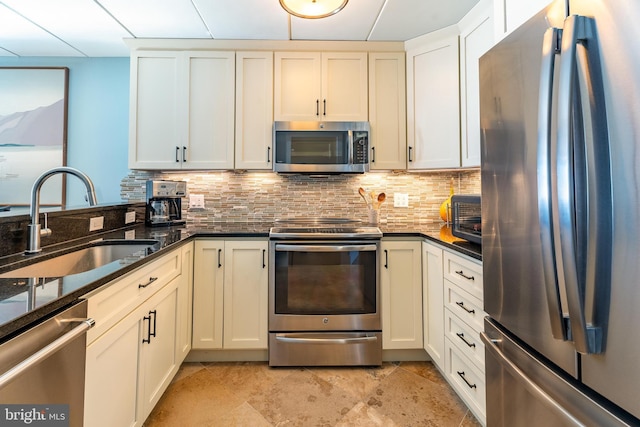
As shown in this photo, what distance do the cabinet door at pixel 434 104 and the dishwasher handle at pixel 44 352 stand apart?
219cm

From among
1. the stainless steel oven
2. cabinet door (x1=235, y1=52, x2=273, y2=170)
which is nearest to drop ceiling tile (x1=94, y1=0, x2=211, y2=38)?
cabinet door (x1=235, y1=52, x2=273, y2=170)

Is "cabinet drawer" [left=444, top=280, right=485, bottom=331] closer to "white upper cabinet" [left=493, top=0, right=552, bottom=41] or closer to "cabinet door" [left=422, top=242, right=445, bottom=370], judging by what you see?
"cabinet door" [left=422, top=242, right=445, bottom=370]

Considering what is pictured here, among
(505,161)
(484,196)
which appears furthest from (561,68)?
(484,196)

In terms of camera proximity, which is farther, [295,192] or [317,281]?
[295,192]

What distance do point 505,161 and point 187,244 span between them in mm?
1798

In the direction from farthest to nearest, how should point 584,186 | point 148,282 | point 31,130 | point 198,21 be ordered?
point 31,130 < point 198,21 < point 148,282 < point 584,186

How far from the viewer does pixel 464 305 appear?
1.54 meters

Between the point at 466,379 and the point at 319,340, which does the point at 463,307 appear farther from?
the point at 319,340

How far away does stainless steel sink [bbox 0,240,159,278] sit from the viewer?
121cm

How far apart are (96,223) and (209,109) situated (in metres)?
1.14

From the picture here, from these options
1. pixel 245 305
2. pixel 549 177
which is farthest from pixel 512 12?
pixel 245 305

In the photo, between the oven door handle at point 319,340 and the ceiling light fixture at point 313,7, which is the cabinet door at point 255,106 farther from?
the oven door handle at point 319,340

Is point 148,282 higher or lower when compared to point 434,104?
lower

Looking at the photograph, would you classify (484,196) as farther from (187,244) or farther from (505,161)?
(187,244)
